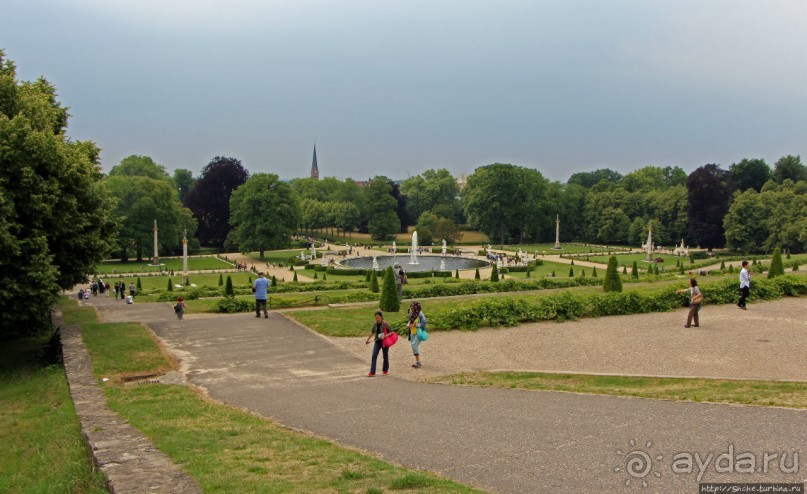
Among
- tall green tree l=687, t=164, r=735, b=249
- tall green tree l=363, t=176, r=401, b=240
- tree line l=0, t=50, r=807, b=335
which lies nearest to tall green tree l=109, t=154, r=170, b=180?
tree line l=0, t=50, r=807, b=335

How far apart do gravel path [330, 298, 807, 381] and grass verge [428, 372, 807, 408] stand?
71 centimetres

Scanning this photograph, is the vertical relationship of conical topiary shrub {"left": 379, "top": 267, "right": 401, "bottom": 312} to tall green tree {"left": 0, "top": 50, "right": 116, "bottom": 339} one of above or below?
below

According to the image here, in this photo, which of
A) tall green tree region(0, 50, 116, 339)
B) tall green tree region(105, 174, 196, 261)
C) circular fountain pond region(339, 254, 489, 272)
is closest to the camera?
tall green tree region(0, 50, 116, 339)

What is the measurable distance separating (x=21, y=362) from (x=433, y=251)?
65059 mm

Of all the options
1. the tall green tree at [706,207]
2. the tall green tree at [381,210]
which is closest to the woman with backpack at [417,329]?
the tall green tree at [706,207]

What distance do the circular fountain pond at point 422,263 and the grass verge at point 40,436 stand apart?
143 feet

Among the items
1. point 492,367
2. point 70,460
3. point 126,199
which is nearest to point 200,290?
point 492,367

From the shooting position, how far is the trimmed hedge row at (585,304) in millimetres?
20125

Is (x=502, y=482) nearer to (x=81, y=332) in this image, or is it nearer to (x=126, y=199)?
(x=81, y=332)

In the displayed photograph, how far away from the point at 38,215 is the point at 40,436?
812 centimetres

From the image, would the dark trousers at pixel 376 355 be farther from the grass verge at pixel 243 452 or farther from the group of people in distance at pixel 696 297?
the group of people in distance at pixel 696 297

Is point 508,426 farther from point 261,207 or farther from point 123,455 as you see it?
point 261,207

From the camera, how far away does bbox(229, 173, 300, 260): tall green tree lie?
67.4m

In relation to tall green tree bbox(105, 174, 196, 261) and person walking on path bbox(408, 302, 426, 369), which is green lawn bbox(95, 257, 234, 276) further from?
person walking on path bbox(408, 302, 426, 369)
